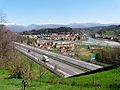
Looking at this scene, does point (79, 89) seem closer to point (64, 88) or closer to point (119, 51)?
point (64, 88)

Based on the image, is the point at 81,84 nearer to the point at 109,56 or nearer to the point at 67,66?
the point at 67,66

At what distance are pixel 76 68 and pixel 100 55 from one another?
3149 cm

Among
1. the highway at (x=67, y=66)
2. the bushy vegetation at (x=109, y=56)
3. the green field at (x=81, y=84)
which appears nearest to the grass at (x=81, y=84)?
the green field at (x=81, y=84)

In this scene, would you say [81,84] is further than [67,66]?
No

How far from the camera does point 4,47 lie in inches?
2002

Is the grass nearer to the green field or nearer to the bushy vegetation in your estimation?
the green field

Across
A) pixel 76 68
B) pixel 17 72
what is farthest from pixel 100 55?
pixel 17 72

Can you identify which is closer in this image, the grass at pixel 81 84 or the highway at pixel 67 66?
the grass at pixel 81 84

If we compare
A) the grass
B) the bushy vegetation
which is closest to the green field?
the grass

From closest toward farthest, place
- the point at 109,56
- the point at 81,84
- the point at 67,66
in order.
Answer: the point at 81,84 → the point at 67,66 → the point at 109,56

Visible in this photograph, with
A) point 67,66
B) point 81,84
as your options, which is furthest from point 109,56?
point 81,84

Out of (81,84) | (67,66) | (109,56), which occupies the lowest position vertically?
(109,56)

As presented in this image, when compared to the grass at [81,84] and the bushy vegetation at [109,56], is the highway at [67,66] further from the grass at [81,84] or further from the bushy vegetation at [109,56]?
the grass at [81,84]

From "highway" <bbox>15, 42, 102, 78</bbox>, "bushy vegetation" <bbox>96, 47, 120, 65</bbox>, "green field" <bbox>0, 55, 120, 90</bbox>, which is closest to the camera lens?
"green field" <bbox>0, 55, 120, 90</bbox>
